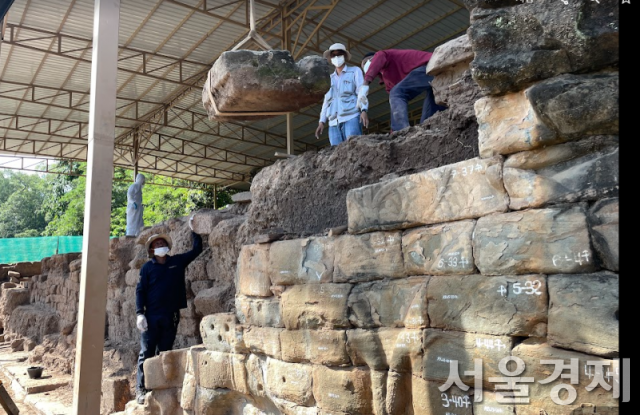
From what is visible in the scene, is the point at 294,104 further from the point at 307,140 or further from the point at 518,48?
the point at 307,140

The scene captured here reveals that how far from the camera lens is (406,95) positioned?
5.09 metres

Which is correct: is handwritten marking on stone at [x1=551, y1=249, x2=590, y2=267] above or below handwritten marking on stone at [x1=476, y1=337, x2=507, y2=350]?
above

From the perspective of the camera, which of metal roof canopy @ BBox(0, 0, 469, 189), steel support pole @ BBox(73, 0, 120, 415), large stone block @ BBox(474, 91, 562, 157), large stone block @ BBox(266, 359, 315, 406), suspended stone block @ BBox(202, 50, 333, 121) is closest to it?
large stone block @ BBox(474, 91, 562, 157)

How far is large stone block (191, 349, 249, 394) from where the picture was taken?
4277 millimetres

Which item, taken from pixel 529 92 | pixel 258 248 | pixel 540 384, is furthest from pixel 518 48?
pixel 258 248

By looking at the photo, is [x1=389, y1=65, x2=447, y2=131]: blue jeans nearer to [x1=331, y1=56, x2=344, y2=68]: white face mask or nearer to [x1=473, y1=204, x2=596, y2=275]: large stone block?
[x1=331, y1=56, x2=344, y2=68]: white face mask

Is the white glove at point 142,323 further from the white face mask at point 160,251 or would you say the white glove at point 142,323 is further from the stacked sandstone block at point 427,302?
the stacked sandstone block at point 427,302

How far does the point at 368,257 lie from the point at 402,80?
8.35 ft

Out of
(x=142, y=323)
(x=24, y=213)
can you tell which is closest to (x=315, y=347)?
(x=142, y=323)

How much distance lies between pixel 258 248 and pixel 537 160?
2.43 metres

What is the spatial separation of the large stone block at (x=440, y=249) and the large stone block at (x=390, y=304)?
0.10 m

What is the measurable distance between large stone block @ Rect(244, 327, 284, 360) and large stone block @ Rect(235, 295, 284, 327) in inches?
1.9

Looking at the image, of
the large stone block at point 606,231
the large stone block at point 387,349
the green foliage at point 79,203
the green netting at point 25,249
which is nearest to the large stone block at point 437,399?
the large stone block at point 387,349

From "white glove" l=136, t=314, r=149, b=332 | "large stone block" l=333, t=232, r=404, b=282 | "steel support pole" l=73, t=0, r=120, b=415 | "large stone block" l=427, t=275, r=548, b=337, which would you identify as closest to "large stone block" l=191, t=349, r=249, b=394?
"steel support pole" l=73, t=0, r=120, b=415
